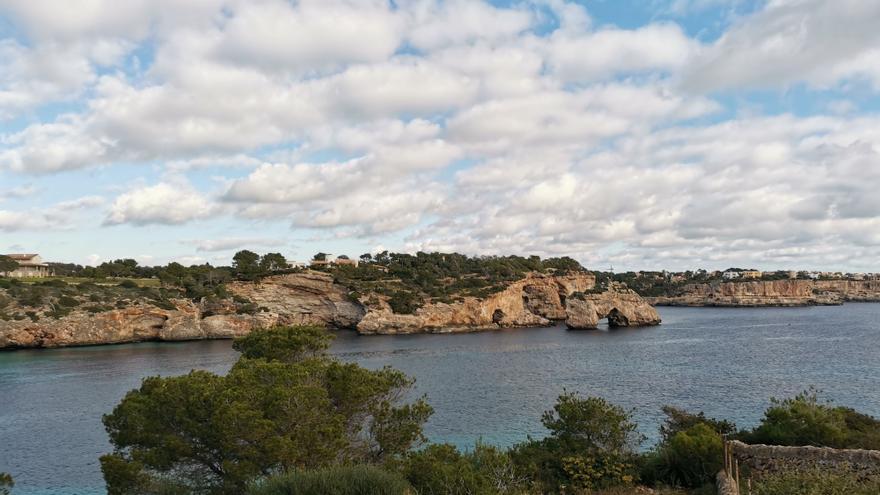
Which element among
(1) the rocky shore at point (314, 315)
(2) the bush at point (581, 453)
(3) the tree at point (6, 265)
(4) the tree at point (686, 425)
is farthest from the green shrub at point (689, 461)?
(3) the tree at point (6, 265)

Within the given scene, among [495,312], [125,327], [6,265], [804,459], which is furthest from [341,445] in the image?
[6,265]

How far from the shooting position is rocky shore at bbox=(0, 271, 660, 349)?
8025cm

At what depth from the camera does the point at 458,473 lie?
14.8 meters

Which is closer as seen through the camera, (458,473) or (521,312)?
(458,473)

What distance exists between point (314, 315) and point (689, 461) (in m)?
93.0

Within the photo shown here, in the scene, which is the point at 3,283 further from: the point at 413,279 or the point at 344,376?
the point at 344,376

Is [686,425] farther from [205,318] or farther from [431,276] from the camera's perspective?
[431,276]

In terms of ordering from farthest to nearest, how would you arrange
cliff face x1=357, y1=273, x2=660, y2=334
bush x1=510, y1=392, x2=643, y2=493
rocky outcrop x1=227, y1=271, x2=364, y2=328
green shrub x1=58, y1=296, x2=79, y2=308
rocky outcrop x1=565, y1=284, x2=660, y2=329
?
rocky outcrop x1=565, y1=284, x2=660, y2=329 < rocky outcrop x1=227, y1=271, x2=364, y2=328 < cliff face x1=357, y1=273, x2=660, y2=334 < green shrub x1=58, y1=296, x2=79, y2=308 < bush x1=510, y1=392, x2=643, y2=493

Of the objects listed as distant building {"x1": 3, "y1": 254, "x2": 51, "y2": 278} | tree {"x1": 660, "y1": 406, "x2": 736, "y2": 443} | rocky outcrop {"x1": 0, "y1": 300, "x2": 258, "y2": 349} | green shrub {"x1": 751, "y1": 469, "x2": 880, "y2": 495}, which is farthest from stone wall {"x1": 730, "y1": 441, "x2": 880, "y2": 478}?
distant building {"x1": 3, "y1": 254, "x2": 51, "y2": 278}

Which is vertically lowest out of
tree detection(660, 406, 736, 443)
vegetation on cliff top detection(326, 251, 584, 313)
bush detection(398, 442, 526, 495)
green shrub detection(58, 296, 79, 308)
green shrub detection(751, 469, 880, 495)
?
tree detection(660, 406, 736, 443)

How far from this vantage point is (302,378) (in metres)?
18.1

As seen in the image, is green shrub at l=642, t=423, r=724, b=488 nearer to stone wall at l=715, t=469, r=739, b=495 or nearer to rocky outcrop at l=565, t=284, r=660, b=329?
stone wall at l=715, t=469, r=739, b=495

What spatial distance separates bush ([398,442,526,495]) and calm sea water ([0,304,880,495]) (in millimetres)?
11445

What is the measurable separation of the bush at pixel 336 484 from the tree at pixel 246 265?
97388mm
